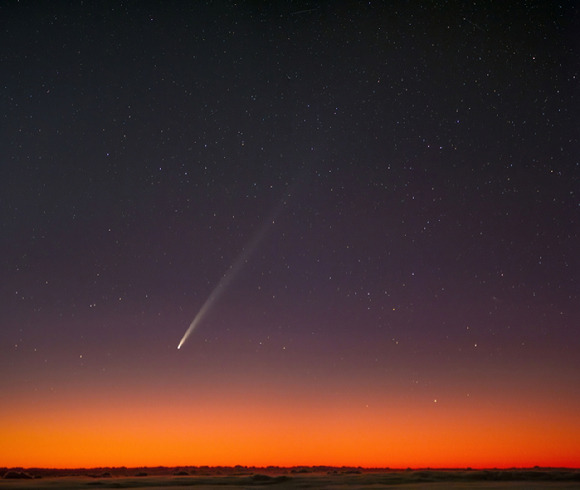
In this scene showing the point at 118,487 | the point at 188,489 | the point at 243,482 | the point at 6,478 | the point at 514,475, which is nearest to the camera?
the point at 188,489

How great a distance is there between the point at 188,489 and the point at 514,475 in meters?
Answer: 11.7

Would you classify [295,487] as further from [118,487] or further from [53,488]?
[53,488]

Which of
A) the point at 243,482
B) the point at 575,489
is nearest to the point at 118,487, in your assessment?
the point at 243,482

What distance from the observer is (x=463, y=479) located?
21.0m

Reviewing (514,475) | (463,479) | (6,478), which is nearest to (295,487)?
(463,479)

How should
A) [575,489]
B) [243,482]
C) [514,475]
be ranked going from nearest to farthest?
[575,489]
[243,482]
[514,475]

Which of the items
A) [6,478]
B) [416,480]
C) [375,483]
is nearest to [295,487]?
[375,483]

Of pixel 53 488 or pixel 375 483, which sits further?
pixel 375 483

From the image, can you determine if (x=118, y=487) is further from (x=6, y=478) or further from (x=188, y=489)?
(x=6, y=478)

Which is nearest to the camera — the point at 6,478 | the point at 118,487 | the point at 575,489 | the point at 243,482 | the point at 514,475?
the point at 575,489

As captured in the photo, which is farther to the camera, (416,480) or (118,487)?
(416,480)

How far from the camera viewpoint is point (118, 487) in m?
18.6

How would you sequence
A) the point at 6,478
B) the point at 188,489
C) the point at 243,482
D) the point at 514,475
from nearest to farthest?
the point at 188,489
the point at 243,482
the point at 514,475
the point at 6,478

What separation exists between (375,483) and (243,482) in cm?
429
